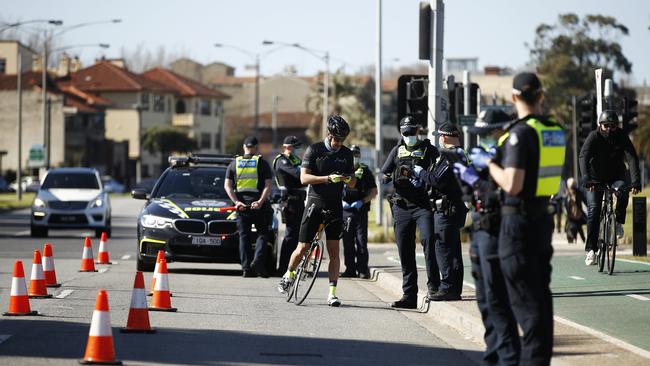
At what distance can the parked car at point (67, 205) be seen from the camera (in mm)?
31047

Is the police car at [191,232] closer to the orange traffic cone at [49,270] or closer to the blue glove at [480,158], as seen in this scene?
the orange traffic cone at [49,270]

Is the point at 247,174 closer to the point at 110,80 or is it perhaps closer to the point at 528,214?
the point at 528,214

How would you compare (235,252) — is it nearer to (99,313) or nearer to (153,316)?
(153,316)

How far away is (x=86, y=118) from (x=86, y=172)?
70.7m

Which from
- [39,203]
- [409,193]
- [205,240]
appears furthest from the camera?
[39,203]

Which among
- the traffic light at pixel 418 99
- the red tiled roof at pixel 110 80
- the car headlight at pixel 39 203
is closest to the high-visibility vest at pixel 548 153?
the traffic light at pixel 418 99

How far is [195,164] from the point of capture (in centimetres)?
2047

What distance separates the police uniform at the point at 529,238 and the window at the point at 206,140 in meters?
114

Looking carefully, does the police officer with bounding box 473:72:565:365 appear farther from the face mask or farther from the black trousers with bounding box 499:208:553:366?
the face mask

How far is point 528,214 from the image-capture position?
8.10m

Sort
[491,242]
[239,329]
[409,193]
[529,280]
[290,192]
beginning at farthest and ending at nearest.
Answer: [290,192] → [409,193] → [239,329] → [491,242] → [529,280]

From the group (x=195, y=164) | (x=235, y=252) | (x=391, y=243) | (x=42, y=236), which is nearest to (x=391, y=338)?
(x=235, y=252)

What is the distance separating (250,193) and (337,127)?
186 inches

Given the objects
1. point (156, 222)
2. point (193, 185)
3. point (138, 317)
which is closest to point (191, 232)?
point (156, 222)
